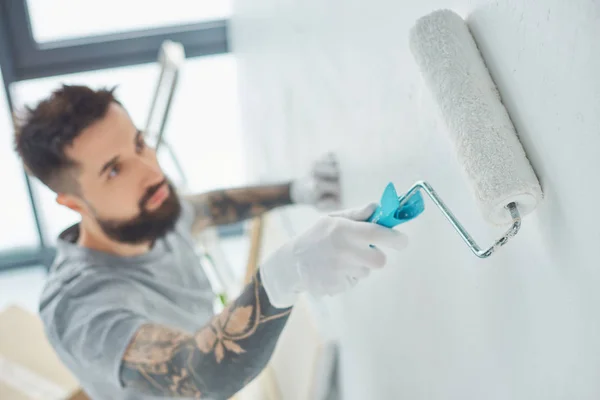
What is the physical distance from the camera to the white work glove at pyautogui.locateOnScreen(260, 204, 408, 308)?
902 millimetres

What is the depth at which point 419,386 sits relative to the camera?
105 cm

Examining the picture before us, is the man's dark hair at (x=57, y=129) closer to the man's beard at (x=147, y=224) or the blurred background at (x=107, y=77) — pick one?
the man's beard at (x=147, y=224)

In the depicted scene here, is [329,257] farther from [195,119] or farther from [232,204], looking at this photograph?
[195,119]

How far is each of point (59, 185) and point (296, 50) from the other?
0.57 m

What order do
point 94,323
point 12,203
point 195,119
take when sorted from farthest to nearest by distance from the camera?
point 195,119 < point 12,203 < point 94,323

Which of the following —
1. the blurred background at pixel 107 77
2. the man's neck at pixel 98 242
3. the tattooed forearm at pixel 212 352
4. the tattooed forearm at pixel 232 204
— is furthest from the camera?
the blurred background at pixel 107 77

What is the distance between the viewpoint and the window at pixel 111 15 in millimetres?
2350

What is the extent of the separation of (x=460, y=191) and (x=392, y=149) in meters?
0.22

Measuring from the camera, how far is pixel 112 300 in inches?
49.9

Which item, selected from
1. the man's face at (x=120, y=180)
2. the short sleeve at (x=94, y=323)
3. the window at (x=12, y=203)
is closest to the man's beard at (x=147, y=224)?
the man's face at (x=120, y=180)

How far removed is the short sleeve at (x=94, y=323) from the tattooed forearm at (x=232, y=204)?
0.39 metres

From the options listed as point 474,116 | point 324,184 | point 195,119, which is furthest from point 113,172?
point 195,119

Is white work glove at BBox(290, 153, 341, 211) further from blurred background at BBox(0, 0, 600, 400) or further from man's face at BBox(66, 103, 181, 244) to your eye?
man's face at BBox(66, 103, 181, 244)

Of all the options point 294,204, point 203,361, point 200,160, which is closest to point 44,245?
point 200,160
